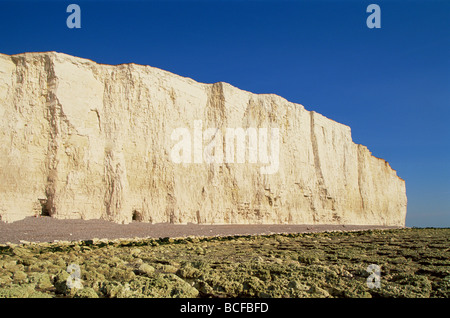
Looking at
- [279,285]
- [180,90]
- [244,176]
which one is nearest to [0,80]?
[180,90]

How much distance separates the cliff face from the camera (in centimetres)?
1661

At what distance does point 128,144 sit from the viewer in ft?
64.4

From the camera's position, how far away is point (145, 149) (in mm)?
20188

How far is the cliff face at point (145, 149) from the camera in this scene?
16.6m

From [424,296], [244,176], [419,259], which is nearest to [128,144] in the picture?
[244,176]

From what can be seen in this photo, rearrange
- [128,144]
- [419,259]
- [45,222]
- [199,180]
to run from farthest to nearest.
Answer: [199,180] → [128,144] → [45,222] → [419,259]

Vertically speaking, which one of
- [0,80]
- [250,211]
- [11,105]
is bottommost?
[250,211]

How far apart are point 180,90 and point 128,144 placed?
18.5 feet

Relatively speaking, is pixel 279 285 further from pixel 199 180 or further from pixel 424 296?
pixel 199 180

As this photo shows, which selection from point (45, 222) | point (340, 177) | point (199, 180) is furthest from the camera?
point (340, 177)

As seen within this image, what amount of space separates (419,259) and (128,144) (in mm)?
16477

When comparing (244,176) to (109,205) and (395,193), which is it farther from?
(395,193)
